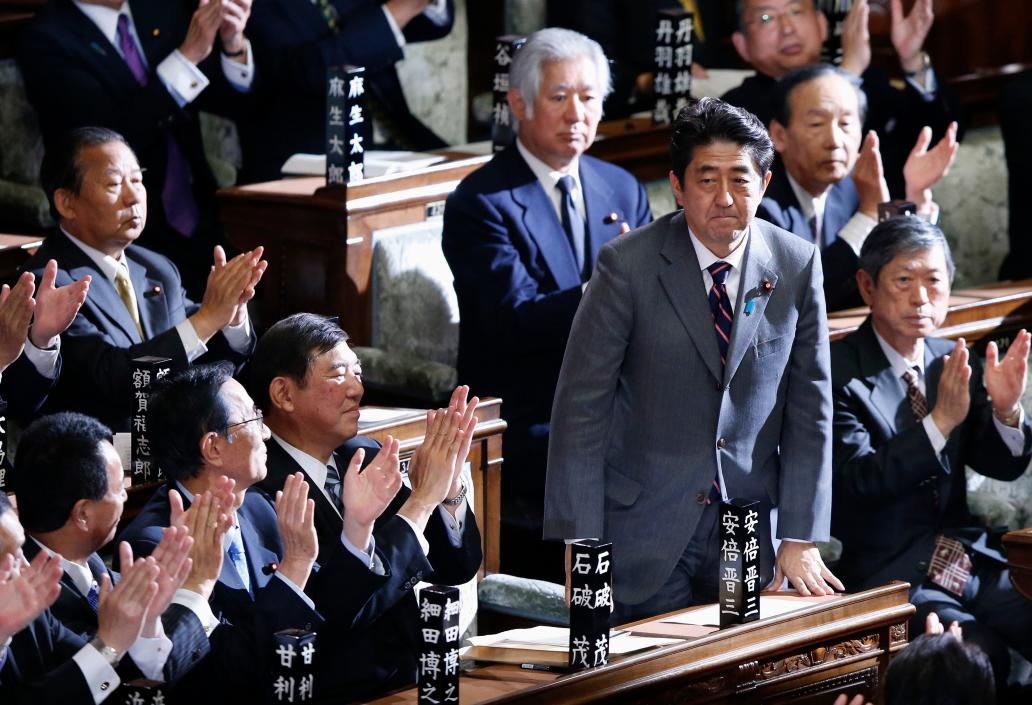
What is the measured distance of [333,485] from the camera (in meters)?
3.21

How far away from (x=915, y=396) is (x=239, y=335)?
1351 millimetres

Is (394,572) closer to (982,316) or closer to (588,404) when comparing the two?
(588,404)

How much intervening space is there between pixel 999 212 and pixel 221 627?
10.3 ft

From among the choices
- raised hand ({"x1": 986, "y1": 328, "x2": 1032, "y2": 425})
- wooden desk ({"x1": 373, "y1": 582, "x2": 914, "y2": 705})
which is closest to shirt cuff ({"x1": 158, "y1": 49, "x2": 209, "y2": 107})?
raised hand ({"x1": 986, "y1": 328, "x2": 1032, "y2": 425})

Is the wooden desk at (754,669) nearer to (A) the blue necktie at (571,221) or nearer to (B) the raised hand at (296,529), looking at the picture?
(B) the raised hand at (296,529)

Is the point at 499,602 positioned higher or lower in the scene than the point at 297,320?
lower

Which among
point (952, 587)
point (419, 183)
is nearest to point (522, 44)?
point (419, 183)

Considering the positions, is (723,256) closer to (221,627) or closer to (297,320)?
(297,320)

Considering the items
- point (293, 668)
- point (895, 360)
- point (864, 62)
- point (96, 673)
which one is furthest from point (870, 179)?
point (96, 673)

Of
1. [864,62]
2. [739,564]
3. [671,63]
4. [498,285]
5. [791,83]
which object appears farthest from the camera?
[671,63]

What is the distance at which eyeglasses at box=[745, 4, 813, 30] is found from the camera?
490cm

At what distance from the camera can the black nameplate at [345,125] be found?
446 centimetres

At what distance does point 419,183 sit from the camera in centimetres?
468

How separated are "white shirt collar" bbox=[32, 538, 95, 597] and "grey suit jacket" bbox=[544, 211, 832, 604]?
0.74 m
